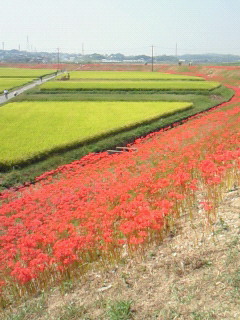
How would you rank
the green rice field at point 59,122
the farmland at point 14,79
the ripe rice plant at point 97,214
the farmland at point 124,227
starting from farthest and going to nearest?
the farmland at point 14,79 < the green rice field at point 59,122 < the ripe rice plant at point 97,214 < the farmland at point 124,227

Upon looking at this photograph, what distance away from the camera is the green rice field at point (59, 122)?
18.1m

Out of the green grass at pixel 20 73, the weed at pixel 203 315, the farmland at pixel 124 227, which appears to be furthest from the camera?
the green grass at pixel 20 73

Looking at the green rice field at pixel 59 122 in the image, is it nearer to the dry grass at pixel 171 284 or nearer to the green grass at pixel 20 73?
the dry grass at pixel 171 284

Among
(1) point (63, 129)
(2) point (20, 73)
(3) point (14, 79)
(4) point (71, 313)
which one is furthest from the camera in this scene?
(2) point (20, 73)

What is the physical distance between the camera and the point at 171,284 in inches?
235

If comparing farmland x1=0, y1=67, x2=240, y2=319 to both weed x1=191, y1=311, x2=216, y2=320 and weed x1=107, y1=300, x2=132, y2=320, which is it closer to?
weed x1=191, y1=311, x2=216, y2=320

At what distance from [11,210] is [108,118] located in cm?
1610

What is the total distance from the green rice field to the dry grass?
34.2 feet

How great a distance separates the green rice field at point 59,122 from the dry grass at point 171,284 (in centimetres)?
1043

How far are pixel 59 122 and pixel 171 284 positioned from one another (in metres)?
19.9

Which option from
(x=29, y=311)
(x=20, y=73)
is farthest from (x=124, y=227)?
(x=20, y=73)

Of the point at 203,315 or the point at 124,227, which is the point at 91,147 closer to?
the point at 124,227

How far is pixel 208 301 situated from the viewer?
17.4ft

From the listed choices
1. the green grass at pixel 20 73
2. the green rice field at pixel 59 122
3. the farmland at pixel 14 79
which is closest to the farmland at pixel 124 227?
the green rice field at pixel 59 122
